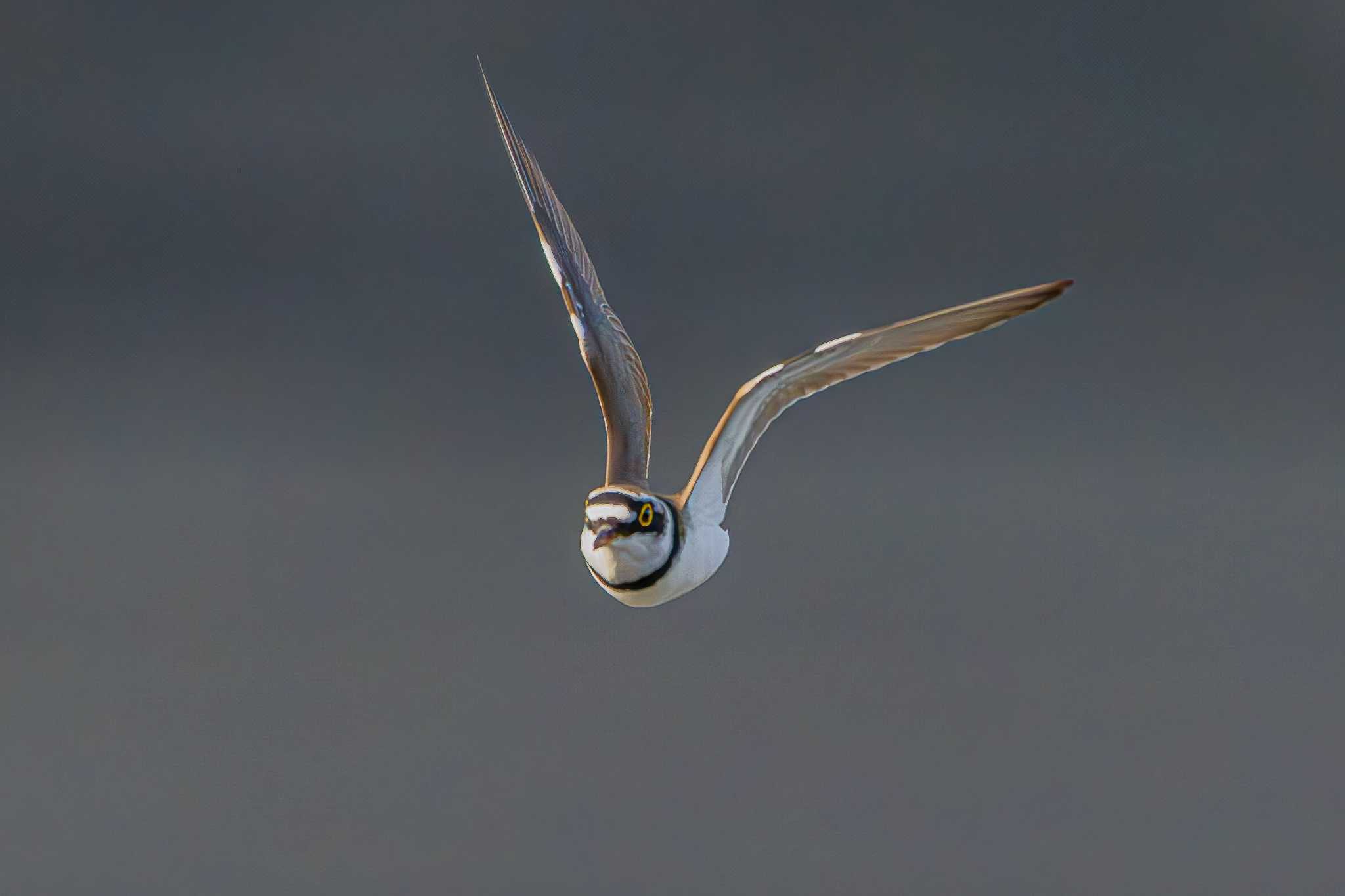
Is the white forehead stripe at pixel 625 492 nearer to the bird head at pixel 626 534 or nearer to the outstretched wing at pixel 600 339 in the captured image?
→ the bird head at pixel 626 534

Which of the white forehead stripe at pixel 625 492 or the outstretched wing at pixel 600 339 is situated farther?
the outstretched wing at pixel 600 339

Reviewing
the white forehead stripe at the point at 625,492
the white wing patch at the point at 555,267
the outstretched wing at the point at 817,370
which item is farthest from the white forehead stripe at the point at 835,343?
the white wing patch at the point at 555,267

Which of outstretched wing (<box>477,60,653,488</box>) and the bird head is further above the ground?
outstretched wing (<box>477,60,653,488</box>)

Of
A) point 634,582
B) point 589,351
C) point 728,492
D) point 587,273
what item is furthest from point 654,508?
point 587,273

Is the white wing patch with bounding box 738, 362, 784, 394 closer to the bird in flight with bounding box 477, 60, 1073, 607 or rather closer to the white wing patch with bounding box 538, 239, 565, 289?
the bird in flight with bounding box 477, 60, 1073, 607

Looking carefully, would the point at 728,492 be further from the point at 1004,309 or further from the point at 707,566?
the point at 1004,309

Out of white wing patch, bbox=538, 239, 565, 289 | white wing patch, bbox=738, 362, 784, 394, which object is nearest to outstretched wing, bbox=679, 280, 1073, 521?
white wing patch, bbox=738, 362, 784, 394

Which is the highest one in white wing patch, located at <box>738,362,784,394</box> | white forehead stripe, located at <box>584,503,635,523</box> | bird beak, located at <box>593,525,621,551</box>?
white wing patch, located at <box>738,362,784,394</box>

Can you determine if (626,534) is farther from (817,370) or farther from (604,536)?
(817,370)
